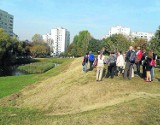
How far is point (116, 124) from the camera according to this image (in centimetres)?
1095

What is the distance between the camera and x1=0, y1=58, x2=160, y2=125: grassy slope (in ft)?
38.4

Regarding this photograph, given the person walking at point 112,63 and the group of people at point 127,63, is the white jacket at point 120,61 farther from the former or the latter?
the person walking at point 112,63

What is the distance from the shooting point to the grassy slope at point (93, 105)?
1171cm

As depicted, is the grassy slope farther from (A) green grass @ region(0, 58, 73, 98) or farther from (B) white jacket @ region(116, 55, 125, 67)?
(A) green grass @ region(0, 58, 73, 98)

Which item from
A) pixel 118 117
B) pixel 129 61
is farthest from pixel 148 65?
pixel 118 117

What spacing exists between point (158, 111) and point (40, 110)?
6.84 m

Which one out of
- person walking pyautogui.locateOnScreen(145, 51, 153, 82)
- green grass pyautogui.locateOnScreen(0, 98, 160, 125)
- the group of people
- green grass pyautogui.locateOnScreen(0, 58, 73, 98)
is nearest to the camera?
green grass pyautogui.locateOnScreen(0, 98, 160, 125)

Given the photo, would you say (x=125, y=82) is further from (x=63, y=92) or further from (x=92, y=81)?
(x=63, y=92)

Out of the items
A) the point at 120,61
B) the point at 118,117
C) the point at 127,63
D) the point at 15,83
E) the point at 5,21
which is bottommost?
the point at 15,83

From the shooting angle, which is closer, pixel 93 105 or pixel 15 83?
pixel 93 105

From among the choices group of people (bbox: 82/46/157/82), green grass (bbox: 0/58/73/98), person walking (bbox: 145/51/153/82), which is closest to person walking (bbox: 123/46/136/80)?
group of people (bbox: 82/46/157/82)

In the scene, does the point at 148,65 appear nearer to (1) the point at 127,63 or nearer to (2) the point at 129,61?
(2) the point at 129,61

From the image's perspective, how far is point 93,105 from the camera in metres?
15.5

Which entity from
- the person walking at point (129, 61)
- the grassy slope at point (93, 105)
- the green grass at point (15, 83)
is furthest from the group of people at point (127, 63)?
the green grass at point (15, 83)
